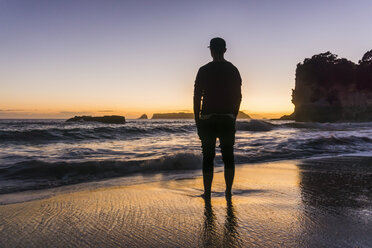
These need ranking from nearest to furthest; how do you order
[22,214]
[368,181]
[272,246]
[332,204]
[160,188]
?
[272,246], [22,214], [332,204], [160,188], [368,181]

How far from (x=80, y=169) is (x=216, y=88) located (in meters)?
3.62

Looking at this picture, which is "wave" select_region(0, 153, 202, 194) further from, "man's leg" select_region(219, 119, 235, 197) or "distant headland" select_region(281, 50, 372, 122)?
"distant headland" select_region(281, 50, 372, 122)

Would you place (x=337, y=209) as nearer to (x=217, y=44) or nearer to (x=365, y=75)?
(x=217, y=44)

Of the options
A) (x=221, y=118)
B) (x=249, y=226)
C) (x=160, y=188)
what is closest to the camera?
(x=249, y=226)

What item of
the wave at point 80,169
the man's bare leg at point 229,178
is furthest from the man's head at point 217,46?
the wave at point 80,169

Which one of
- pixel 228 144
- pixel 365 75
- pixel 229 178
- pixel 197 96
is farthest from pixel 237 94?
pixel 365 75

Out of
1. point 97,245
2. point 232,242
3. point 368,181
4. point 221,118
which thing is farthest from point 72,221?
point 368,181

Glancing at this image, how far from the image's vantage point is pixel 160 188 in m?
3.76

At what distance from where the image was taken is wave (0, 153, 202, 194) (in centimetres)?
455

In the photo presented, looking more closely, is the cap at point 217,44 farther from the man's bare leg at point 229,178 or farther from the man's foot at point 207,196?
the man's foot at point 207,196

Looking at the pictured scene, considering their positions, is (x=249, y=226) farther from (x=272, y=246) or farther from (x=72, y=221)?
(x=72, y=221)

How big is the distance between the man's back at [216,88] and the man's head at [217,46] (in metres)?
0.15

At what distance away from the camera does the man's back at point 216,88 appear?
3.16 meters

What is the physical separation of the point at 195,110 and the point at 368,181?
306cm
